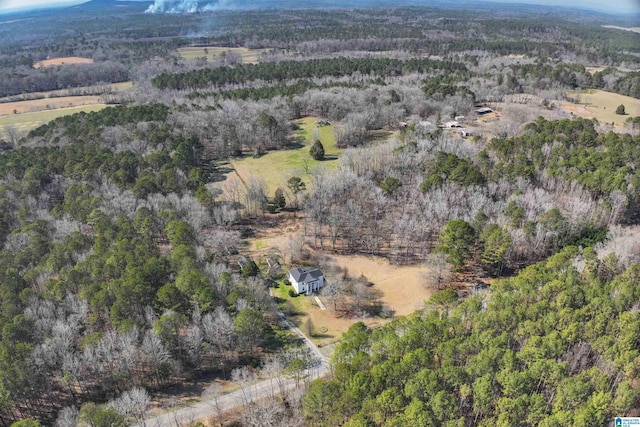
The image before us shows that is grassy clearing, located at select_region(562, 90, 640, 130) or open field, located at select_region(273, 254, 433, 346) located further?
grassy clearing, located at select_region(562, 90, 640, 130)

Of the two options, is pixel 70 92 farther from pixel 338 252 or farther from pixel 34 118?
pixel 338 252

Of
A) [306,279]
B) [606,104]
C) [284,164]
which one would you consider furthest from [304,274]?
[606,104]

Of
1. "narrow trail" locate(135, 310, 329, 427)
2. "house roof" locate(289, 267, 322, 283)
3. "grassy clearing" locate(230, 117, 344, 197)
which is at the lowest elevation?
"narrow trail" locate(135, 310, 329, 427)

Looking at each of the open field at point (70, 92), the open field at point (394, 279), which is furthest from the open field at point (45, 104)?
the open field at point (394, 279)

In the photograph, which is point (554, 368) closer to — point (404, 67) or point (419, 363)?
point (419, 363)

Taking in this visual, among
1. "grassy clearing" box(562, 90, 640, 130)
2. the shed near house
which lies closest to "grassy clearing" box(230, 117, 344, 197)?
the shed near house

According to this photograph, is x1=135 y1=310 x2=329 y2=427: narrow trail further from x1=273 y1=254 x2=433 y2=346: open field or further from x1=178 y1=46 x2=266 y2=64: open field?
x1=178 y1=46 x2=266 y2=64: open field

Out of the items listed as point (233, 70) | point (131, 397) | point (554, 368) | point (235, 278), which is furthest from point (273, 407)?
point (233, 70)
